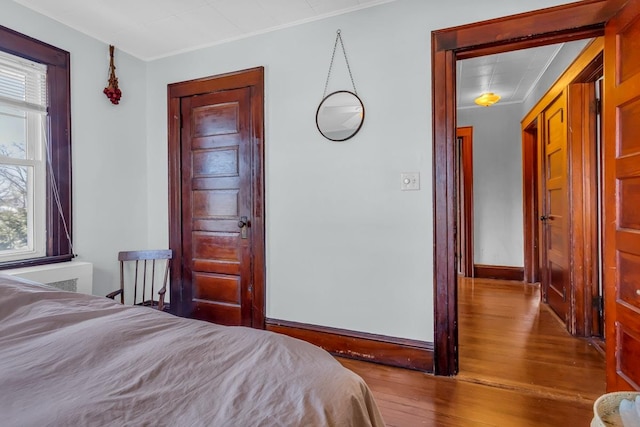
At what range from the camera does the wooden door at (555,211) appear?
2896 mm

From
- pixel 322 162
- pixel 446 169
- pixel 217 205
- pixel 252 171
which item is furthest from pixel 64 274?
pixel 446 169

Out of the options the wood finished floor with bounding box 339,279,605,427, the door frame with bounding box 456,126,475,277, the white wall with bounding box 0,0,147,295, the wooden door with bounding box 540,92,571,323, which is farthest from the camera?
the door frame with bounding box 456,126,475,277

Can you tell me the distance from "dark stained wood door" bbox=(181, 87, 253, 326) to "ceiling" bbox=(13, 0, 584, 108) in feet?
1.50

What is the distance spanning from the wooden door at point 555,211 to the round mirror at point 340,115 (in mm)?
1920

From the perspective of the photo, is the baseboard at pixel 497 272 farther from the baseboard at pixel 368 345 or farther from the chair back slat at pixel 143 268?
the chair back slat at pixel 143 268

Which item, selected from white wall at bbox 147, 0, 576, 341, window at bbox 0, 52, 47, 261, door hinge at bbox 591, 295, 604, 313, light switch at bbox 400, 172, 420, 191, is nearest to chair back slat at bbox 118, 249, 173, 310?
window at bbox 0, 52, 47, 261

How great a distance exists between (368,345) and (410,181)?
1.15m

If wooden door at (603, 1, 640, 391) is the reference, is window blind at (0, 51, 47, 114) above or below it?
above

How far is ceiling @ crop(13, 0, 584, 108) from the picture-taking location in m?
2.24

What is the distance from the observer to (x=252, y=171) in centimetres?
266

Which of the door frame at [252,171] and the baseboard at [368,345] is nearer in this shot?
the baseboard at [368,345]

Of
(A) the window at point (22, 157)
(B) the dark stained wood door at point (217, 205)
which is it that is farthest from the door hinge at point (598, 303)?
(A) the window at point (22, 157)

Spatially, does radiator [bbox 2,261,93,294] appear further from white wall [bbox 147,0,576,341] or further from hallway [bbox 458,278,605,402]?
hallway [bbox 458,278,605,402]

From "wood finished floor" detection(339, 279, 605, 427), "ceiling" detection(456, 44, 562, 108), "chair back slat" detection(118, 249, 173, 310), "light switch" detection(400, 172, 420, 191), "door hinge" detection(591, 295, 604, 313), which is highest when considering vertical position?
"ceiling" detection(456, 44, 562, 108)
